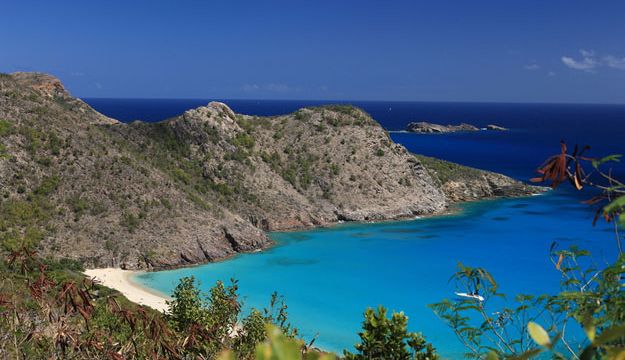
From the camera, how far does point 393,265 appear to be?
124 ft

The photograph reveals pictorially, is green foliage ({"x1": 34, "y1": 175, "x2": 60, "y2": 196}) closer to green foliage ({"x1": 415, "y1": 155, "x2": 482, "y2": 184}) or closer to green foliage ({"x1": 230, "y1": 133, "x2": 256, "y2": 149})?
green foliage ({"x1": 230, "y1": 133, "x2": 256, "y2": 149})

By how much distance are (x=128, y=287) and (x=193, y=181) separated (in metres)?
18.0

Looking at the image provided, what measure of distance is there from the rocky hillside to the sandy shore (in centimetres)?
89

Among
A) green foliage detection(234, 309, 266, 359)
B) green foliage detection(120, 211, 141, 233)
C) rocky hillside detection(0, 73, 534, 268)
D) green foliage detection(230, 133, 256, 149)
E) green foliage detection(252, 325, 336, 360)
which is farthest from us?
green foliage detection(230, 133, 256, 149)

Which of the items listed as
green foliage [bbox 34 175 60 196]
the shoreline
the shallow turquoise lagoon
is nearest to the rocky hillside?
green foliage [bbox 34 175 60 196]

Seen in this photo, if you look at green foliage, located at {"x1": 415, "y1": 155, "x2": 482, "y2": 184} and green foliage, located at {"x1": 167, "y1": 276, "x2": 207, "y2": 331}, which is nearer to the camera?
green foliage, located at {"x1": 167, "y1": 276, "x2": 207, "y2": 331}

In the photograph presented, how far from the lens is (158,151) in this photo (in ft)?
169

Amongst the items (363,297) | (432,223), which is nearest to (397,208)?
(432,223)

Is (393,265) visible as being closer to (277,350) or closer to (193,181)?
(193,181)

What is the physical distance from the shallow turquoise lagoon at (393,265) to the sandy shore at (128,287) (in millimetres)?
852

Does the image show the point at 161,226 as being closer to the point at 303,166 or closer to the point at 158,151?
the point at 158,151

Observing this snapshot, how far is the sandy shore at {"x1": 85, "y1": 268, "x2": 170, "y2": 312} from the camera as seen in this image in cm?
2948

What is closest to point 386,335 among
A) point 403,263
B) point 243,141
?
point 403,263

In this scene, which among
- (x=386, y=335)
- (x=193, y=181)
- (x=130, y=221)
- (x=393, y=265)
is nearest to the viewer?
(x=386, y=335)
